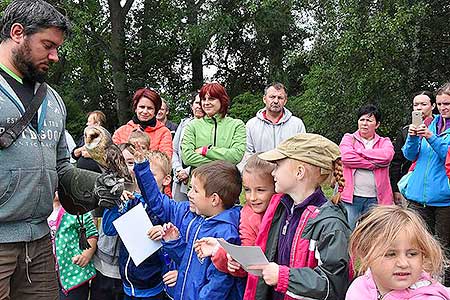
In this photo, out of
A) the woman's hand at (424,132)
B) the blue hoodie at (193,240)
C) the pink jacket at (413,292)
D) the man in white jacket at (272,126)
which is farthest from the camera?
the man in white jacket at (272,126)

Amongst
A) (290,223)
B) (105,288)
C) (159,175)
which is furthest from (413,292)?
(105,288)

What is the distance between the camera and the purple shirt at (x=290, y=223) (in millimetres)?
2641

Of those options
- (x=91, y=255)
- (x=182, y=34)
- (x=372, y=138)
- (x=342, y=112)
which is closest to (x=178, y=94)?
(x=182, y=34)

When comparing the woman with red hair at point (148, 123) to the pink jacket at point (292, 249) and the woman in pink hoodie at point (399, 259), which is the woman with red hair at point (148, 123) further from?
the woman in pink hoodie at point (399, 259)

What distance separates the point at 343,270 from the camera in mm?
2328

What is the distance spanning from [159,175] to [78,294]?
1017 mm

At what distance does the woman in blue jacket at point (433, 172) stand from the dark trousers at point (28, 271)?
3.34 metres

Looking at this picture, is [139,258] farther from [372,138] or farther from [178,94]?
[178,94]

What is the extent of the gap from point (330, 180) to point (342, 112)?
10.6m

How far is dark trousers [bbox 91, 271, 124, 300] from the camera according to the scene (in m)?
3.78

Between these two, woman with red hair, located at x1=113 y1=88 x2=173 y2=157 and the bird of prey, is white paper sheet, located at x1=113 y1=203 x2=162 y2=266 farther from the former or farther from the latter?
woman with red hair, located at x1=113 y1=88 x2=173 y2=157

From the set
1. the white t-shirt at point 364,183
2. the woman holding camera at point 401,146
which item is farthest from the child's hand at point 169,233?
the woman holding camera at point 401,146

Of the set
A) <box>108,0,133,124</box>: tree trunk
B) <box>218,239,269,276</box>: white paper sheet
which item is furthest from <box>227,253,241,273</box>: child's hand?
<box>108,0,133,124</box>: tree trunk

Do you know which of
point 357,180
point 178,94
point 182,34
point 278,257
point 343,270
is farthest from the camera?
point 178,94
